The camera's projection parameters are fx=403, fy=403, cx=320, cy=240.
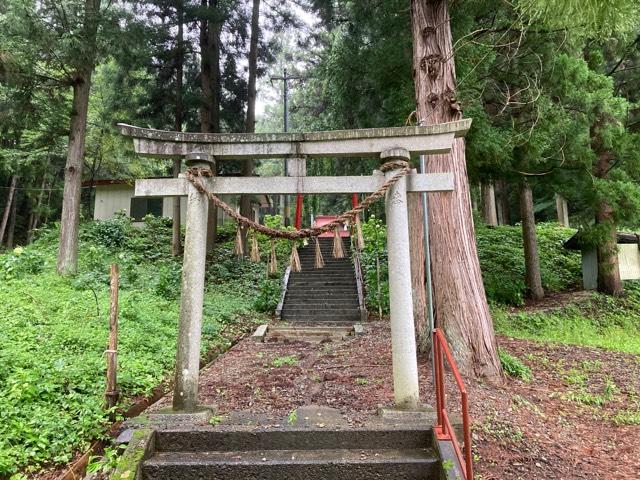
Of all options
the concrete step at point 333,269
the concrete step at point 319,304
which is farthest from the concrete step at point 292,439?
the concrete step at point 333,269

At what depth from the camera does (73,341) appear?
16.8 ft

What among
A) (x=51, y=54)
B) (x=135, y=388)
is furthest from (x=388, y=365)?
(x=51, y=54)

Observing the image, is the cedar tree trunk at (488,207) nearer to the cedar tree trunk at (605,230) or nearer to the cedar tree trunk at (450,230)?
the cedar tree trunk at (605,230)

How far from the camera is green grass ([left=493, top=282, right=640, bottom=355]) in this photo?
7680 millimetres

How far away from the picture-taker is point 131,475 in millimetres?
2998

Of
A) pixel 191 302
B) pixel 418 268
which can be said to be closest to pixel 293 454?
pixel 191 302

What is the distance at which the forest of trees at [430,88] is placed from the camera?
16.4ft

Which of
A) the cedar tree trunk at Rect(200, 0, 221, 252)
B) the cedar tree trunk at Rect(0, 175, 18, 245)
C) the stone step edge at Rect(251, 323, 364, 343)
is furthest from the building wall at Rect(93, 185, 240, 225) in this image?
the stone step edge at Rect(251, 323, 364, 343)

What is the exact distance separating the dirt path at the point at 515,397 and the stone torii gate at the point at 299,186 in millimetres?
619

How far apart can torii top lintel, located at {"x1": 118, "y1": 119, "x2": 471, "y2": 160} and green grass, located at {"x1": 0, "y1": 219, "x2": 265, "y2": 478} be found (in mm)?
2459

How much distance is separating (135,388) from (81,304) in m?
3.30

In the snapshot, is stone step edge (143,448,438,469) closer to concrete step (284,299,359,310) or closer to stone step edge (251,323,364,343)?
stone step edge (251,323,364,343)

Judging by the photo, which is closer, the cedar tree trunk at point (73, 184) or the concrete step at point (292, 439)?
the concrete step at point (292, 439)

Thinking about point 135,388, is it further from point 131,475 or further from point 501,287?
point 501,287
